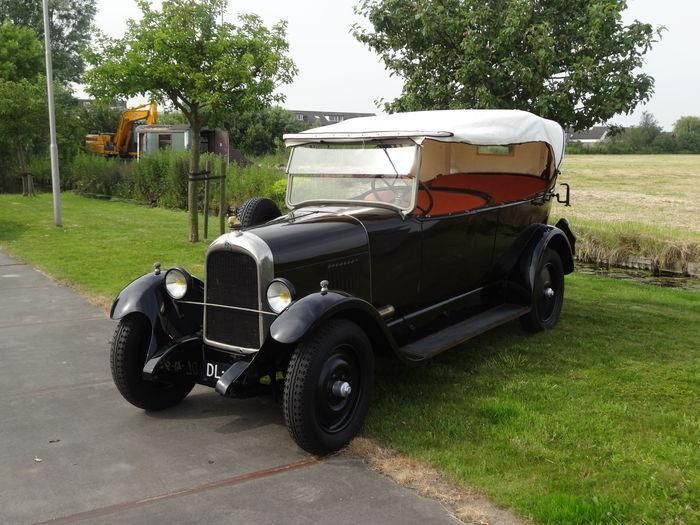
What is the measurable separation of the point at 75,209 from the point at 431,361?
15.9 meters

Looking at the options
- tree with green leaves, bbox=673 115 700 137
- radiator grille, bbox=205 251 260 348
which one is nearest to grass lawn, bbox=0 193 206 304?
radiator grille, bbox=205 251 260 348

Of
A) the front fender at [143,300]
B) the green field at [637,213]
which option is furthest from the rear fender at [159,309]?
the green field at [637,213]

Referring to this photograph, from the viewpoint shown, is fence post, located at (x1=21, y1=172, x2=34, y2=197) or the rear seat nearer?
the rear seat

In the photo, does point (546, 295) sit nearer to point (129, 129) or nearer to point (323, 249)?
point (323, 249)

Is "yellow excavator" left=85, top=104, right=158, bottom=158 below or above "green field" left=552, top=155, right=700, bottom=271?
above

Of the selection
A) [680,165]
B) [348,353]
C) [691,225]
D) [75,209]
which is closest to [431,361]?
[348,353]

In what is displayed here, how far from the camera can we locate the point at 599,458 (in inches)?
148

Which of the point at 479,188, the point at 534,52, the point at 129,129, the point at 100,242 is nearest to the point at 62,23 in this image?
the point at 129,129

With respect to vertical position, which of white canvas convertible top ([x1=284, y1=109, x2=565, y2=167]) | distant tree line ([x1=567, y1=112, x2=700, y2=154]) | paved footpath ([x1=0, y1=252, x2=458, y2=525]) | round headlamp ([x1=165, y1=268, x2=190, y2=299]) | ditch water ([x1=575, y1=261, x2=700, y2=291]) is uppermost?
distant tree line ([x1=567, y1=112, x2=700, y2=154])

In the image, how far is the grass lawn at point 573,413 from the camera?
3372 millimetres

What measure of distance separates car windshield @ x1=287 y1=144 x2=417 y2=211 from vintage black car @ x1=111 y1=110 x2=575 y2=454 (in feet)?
0.04

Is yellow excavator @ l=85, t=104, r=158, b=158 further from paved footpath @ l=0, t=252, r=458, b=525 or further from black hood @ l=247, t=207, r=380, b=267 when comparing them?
black hood @ l=247, t=207, r=380, b=267

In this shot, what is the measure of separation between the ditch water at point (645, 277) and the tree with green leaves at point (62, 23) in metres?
34.4

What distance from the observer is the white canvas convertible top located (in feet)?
16.8
